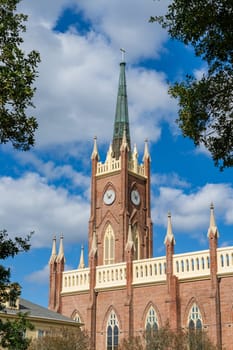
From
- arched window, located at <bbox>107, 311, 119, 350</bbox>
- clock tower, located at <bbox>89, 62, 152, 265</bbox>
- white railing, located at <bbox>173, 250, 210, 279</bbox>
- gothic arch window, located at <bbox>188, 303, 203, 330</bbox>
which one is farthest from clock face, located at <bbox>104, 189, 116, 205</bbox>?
gothic arch window, located at <bbox>188, 303, 203, 330</bbox>

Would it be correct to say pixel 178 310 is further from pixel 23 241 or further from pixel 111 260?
pixel 23 241

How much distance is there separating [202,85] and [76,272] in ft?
134

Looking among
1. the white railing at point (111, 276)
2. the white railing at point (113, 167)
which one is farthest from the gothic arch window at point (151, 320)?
the white railing at point (113, 167)

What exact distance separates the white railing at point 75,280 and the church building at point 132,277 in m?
0.09

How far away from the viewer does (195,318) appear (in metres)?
42.7

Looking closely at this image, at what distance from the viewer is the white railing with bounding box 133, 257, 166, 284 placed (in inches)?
1815

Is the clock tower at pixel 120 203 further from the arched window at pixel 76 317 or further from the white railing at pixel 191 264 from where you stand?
the white railing at pixel 191 264

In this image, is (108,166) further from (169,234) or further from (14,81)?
(14,81)

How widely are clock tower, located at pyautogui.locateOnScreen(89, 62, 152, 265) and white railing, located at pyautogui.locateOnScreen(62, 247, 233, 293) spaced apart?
274 inches

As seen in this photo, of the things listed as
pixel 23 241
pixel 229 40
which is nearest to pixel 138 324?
pixel 23 241

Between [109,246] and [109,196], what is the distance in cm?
553

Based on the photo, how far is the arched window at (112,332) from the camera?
155ft

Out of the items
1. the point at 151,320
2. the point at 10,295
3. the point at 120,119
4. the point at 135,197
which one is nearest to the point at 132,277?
the point at 151,320

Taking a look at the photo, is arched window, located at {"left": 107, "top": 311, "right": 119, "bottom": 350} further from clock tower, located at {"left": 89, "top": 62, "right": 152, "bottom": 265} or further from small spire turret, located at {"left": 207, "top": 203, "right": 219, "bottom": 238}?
small spire turret, located at {"left": 207, "top": 203, "right": 219, "bottom": 238}
